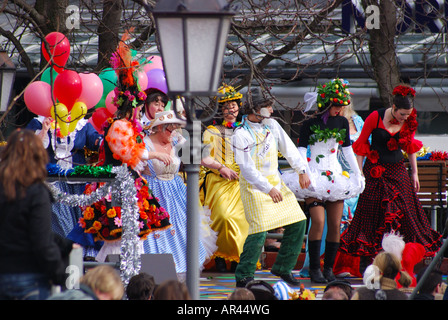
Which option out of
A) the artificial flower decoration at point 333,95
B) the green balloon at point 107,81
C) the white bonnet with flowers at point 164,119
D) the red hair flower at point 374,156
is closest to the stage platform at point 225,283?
the red hair flower at point 374,156

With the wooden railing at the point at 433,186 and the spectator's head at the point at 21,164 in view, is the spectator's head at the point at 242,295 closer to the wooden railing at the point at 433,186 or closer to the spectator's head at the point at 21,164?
the spectator's head at the point at 21,164

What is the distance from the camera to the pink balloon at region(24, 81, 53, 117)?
7.93m

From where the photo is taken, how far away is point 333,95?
805 cm

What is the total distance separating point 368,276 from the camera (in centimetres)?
545

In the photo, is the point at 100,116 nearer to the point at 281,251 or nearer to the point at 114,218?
the point at 114,218

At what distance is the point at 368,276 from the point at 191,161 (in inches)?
64.1

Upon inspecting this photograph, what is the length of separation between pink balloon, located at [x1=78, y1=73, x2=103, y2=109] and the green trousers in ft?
7.07

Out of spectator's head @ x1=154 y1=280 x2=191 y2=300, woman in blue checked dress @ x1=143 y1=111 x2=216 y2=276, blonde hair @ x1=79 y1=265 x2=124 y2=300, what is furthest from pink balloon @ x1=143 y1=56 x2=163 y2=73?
spectator's head @ x1=154 y1=280 x2=191 y2=300

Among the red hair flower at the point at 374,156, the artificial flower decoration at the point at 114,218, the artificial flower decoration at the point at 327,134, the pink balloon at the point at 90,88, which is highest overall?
the pink balloon at the point at 90,88

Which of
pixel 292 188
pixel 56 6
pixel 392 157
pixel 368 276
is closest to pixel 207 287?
pixel 292 188

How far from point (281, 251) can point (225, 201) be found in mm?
1469

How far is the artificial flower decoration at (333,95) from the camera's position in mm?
8055

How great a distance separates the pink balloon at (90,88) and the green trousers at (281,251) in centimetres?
216

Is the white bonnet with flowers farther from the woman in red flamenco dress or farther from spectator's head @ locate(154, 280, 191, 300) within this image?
spectator's head @ locate(154, 280, 191, 300)
